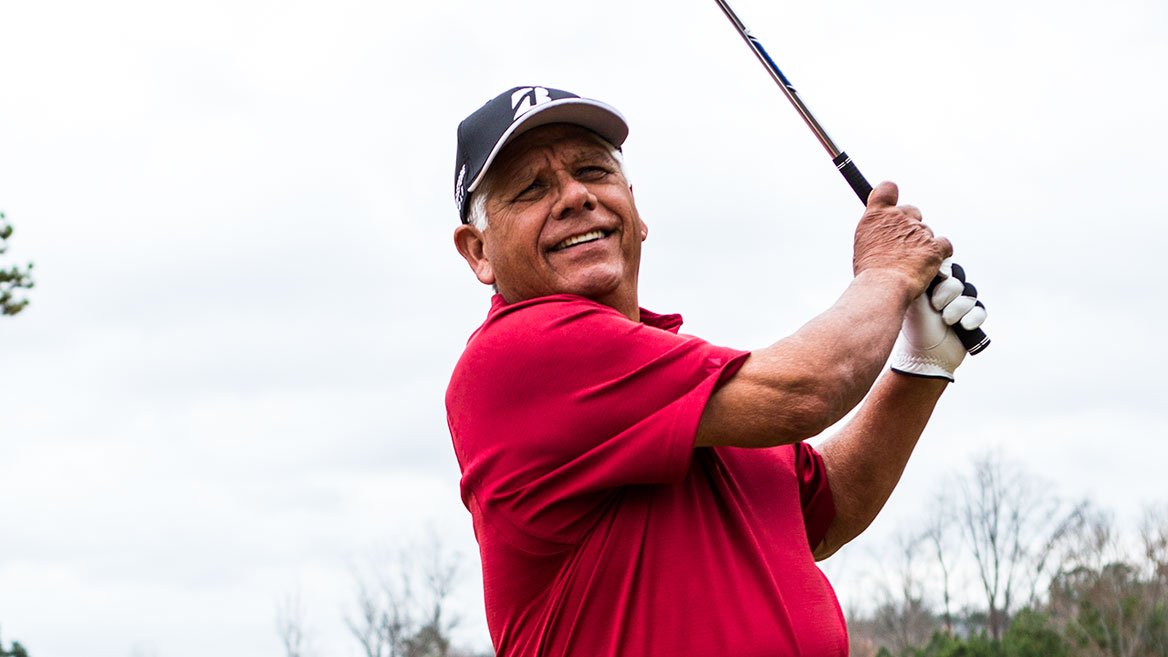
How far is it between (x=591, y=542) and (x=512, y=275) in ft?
2.67

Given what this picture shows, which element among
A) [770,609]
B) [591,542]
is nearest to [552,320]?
[591,542]

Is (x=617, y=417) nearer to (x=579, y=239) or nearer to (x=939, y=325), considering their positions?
(x=579, y=239)

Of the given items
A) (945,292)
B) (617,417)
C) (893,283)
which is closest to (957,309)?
(945,292)

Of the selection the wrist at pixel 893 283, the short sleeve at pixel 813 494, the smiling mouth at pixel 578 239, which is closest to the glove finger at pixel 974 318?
the wrist at pixel 893 283

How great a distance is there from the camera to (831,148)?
4344mm

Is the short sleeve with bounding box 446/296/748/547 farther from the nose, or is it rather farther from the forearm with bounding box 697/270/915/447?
the nose

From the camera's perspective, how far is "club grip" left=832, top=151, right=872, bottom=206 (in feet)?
14.0

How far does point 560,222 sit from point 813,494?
3.75 ft

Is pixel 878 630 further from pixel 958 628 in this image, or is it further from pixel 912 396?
pixel 912 396

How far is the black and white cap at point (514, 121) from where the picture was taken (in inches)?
148

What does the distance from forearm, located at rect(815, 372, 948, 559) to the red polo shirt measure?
680 mm

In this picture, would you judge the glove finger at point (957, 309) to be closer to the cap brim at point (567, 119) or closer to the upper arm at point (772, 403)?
the upper arm at point (772, 403)

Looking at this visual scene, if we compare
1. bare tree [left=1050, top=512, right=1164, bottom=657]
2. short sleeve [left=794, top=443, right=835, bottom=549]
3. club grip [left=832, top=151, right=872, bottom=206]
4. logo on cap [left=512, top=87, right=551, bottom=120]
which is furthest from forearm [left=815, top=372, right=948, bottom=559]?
bare tree [left=1050, top=512, right=1164, bottom=657]

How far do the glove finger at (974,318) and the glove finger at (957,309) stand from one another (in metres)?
0.01
